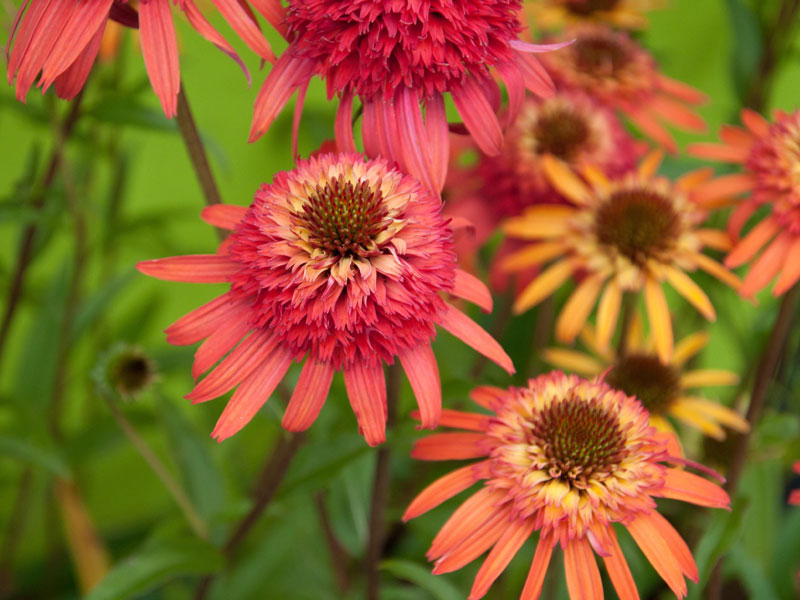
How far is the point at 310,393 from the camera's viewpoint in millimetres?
423

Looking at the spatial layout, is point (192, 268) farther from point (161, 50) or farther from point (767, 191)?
point (767, 191)

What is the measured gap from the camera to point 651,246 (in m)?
0.67

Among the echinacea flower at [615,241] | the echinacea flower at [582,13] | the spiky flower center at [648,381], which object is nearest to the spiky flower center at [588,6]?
the echinacea flower at [582,13]

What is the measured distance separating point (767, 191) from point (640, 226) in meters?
0.11

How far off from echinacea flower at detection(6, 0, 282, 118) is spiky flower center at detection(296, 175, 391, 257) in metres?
0.08

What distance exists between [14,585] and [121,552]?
0.15 metres

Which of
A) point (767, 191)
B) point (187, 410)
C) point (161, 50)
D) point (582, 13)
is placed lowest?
point (187, 410)

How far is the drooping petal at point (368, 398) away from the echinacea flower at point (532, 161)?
1.07 ft

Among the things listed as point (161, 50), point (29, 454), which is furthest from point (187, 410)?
point (161, 50)

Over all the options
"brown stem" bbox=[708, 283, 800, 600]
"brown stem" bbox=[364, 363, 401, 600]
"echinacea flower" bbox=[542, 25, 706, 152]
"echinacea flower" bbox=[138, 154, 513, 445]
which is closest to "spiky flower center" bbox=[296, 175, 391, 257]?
"echinacea flower" bbox=[138, 154, 513, 445]

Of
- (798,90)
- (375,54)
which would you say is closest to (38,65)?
(375,54)

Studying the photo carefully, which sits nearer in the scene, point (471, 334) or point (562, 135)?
point (471, 334)

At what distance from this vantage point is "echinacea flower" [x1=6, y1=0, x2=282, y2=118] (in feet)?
1.28

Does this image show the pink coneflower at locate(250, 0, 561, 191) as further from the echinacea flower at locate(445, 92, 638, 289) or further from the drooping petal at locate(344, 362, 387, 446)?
the echinacea flower at locate(445, 92, 638, 289)
